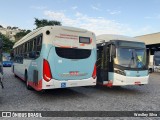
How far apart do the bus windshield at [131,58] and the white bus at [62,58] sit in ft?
4.90

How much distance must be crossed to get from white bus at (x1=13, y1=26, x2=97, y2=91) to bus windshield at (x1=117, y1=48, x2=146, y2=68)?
1495mm

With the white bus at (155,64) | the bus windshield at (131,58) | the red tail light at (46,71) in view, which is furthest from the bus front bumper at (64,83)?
the white bus at (155,64)

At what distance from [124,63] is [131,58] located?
0.48m

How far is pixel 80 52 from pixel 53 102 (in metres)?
2.39

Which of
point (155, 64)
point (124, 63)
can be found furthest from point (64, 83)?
point (155, 64)

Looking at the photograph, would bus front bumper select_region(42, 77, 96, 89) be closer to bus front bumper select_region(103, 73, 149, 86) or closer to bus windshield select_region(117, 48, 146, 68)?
bus front bumper select_region(103, 73, 149, 86)

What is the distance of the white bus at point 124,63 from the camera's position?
9.83 metres

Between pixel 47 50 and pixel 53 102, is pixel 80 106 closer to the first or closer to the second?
pixel 53 102

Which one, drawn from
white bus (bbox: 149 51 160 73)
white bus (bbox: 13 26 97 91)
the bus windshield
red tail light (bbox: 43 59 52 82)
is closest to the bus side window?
white bus (bbox: 13 26 97 91)

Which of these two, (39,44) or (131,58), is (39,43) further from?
(131,58)

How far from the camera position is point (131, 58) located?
1012 centimetres

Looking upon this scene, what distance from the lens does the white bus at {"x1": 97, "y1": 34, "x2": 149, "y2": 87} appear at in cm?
983

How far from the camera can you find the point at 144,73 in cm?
1029

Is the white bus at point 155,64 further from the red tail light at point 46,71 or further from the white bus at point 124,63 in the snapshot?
the red tail light at point 46,71
